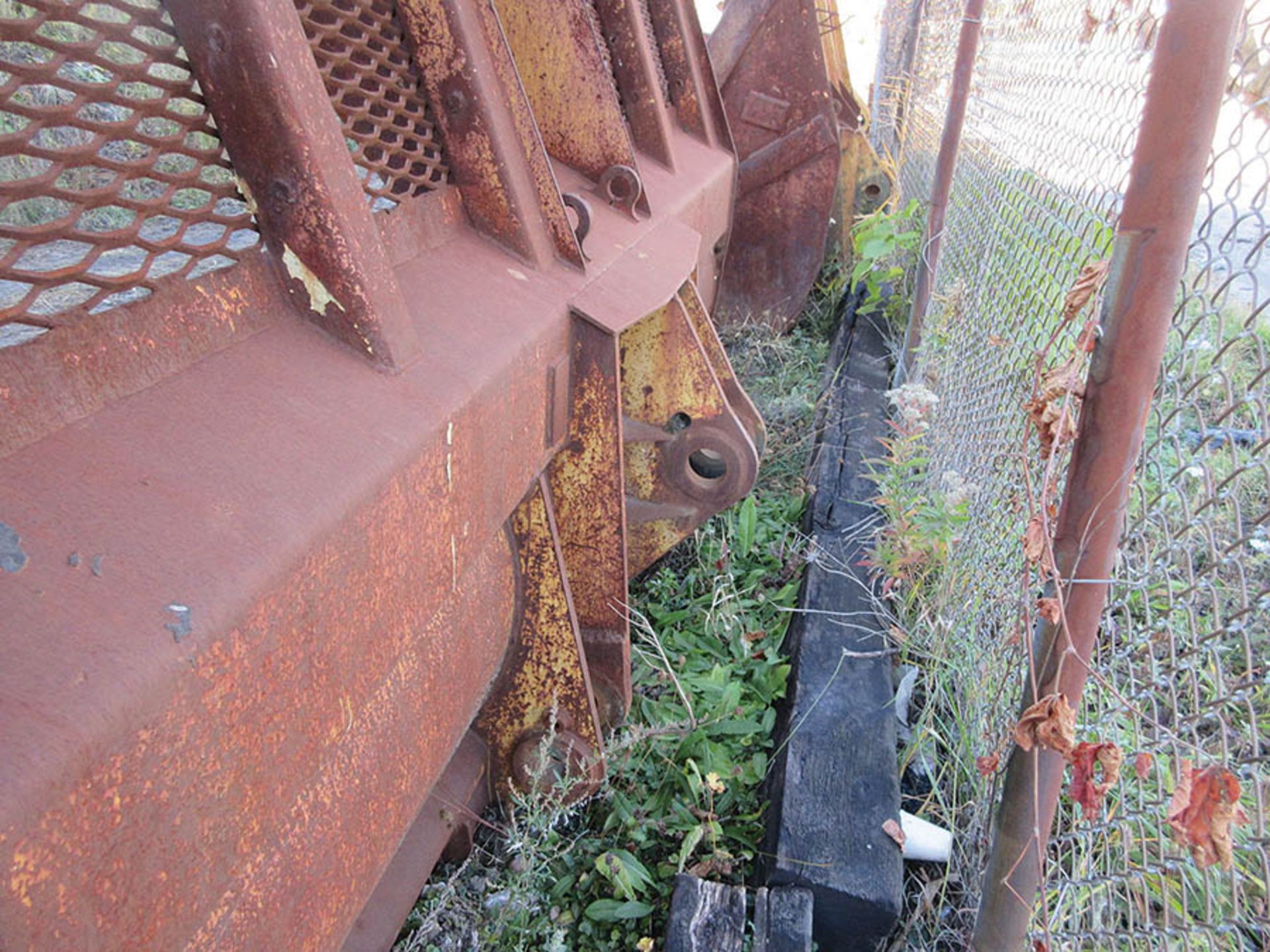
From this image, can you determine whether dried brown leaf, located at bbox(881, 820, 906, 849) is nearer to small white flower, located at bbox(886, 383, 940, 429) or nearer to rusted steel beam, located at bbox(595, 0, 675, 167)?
small white flower, located at bbox(886, 383, 940, 429)

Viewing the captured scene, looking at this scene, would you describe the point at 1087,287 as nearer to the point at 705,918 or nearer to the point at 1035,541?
the point at 1035,541

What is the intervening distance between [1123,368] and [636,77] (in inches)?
107

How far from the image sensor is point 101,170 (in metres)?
1.02

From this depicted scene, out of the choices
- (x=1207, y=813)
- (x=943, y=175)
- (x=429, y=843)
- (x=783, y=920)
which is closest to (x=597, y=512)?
(x=429, y=843)

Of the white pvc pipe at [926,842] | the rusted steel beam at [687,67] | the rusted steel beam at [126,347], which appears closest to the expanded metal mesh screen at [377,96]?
the rusted steel beam at [126,347]

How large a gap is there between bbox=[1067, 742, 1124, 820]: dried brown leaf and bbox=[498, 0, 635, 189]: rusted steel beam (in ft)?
6.87

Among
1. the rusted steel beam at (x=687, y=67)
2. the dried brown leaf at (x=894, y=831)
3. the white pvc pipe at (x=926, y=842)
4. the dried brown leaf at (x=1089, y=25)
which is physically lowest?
the white pvc pipe at (x=926, y=842)

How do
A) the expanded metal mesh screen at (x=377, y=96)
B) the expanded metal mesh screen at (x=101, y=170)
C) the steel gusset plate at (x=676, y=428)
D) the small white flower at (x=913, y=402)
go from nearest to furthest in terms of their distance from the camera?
the expanded metal mesh screen at (x=101, y=170), the expanded metal mesh screen at (x=377, y=96), the steel gusset plate at (x=676, y=428), the small white flower at (x=913, y=402)

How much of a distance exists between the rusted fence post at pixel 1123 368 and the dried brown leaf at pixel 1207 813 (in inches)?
10.6

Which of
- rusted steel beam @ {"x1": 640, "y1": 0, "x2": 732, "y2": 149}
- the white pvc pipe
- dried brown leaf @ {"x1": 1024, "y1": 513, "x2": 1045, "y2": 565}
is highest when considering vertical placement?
dried brown leaf @ {"x1": 1024, "y1": 513, "x2": 1045, "y2": 565}

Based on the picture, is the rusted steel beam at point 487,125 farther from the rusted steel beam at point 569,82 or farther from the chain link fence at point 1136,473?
the chain link fence at point 1136,473

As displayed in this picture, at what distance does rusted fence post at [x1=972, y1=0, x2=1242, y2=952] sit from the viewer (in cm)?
116

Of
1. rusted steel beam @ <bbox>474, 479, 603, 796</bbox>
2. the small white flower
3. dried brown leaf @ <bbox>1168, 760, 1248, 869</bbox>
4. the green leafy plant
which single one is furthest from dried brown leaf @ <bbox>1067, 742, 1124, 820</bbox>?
the green leafy plant

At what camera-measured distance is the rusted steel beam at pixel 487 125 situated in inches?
64.9
